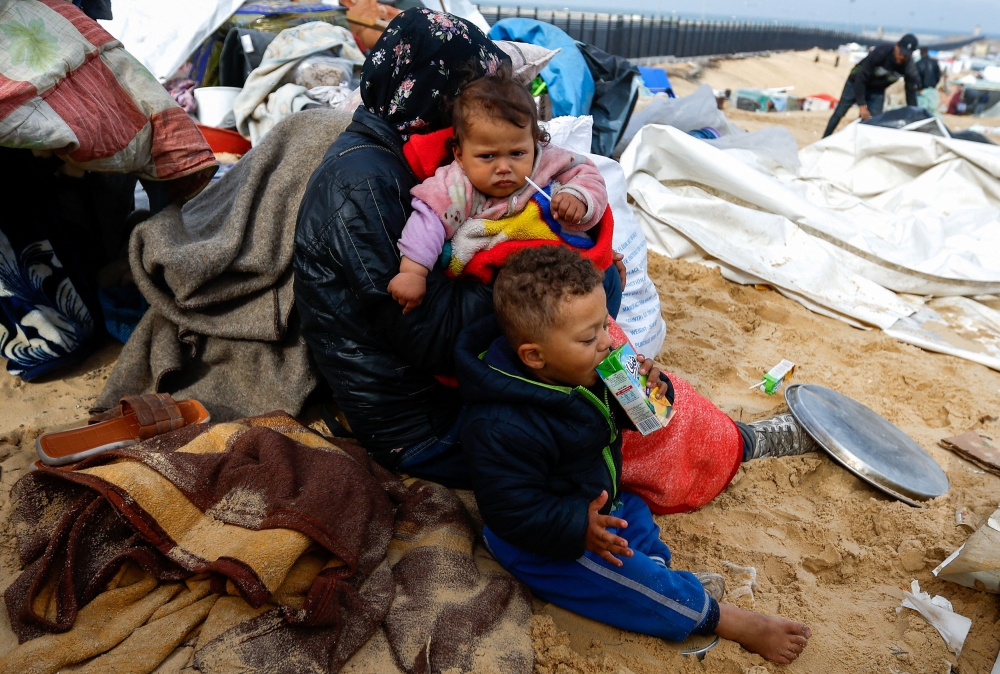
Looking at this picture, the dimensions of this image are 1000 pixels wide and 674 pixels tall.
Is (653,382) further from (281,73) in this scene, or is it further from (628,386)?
(281,73)

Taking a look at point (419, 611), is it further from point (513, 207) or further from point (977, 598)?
point (977, 598)

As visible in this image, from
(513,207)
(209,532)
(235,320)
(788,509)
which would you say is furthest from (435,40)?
(788,509)

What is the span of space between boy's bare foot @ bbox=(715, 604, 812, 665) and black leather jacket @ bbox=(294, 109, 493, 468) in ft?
3.41

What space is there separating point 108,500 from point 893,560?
7.93 feet

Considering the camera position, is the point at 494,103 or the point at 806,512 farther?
the point at 806,512

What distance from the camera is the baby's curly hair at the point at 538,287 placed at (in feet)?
5.65

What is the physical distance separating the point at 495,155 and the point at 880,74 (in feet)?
28.4

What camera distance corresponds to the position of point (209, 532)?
1.84 metres

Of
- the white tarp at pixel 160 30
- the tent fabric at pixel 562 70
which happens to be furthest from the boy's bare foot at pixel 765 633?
the white tarp at pixel 160 30

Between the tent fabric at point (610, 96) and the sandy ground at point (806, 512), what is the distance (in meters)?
1.63

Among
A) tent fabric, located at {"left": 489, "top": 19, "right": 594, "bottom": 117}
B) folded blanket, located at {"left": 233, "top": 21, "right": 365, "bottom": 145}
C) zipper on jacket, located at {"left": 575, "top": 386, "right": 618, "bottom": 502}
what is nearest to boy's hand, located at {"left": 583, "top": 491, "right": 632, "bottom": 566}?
zipper on jacket, located at {"left": 575, "top": 386, "right": 618, "bottom": 502}

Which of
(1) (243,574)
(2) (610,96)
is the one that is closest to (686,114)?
(2) (610,96)

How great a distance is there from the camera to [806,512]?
2.47 meters

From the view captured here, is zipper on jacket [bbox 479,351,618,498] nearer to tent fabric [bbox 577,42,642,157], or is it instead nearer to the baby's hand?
the baby's hand
